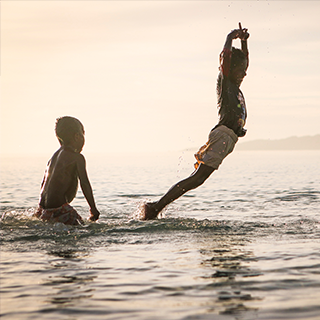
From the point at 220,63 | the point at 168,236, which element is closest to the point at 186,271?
the point at 168,236

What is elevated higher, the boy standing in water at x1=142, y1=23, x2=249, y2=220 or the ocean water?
the boy standing in water at x1=142, y1=23, x2=249, y2=220

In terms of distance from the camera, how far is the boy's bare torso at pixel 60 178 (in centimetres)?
674

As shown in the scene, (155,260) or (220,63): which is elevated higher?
(220,63)

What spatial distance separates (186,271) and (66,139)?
2.99m

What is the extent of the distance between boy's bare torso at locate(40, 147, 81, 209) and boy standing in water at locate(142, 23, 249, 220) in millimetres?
1779

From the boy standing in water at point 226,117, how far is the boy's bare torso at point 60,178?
178 cm

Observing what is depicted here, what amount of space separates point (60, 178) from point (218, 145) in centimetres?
258

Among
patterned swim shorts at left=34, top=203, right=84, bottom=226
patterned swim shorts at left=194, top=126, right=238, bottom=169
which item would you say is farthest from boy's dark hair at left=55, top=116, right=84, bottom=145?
patterned swim shorts at left=194, top=126, right=238, bottom=169

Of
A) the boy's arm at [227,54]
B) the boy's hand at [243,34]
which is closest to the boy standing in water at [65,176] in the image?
the boy's arm at [227,54]

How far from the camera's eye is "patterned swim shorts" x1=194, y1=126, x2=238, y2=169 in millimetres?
7703

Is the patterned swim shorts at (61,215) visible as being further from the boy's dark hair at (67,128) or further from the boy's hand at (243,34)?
the boy's hand at (243,34)

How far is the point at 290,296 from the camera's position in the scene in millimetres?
3920

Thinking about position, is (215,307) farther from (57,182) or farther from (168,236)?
(57,182)

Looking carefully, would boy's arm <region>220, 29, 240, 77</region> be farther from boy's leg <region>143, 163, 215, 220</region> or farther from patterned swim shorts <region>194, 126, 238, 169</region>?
boy's leg <region>143, 163, 215, 220</region>
